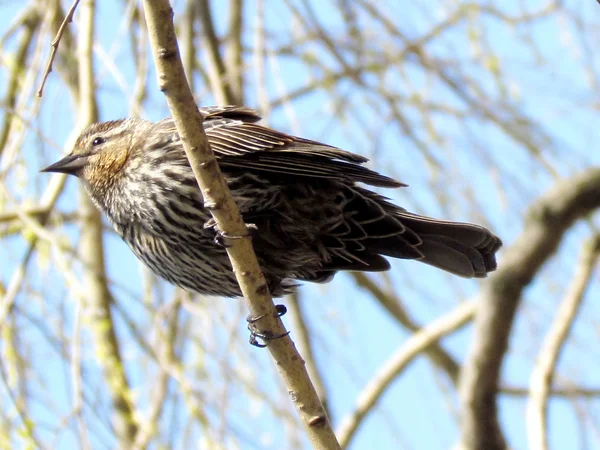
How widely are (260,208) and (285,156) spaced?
190 millimetres

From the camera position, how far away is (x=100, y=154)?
11.5ft

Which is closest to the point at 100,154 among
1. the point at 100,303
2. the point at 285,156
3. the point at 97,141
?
the point at 97,141

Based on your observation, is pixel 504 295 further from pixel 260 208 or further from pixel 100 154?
pixel 100 154

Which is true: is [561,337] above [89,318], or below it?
below

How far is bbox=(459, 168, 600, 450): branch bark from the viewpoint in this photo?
3.84 m

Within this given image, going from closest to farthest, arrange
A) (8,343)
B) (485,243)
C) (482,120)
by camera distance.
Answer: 1. (8,343)
2. (485,243)
3. (482,120)

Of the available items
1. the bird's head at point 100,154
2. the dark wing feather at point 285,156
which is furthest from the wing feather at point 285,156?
the bird's head at point 100,154

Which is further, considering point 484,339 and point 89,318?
point 484,339

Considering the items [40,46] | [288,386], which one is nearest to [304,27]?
[40,46]

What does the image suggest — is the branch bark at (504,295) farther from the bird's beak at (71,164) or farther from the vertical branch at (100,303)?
the bird's beak at (71,164)

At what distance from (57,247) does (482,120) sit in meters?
2.28

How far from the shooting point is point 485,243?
3.58 meters

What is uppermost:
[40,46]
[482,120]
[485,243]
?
[40,46]

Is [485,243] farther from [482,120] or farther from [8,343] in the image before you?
[8,343]
